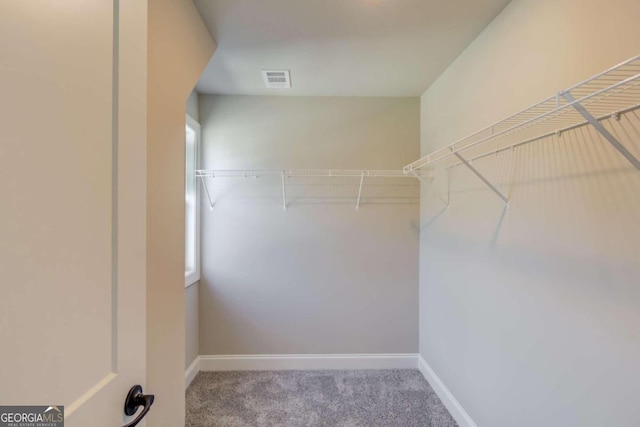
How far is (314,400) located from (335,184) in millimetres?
1723

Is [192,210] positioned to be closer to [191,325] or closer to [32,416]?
[191,325]

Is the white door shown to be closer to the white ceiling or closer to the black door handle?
the black door handle

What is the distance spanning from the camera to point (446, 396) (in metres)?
2.07

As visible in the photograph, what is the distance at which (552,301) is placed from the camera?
1.22 metres

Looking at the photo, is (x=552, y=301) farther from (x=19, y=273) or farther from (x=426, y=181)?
(x=19, y=273)

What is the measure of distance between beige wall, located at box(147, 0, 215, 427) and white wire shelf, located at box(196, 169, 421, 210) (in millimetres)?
1128

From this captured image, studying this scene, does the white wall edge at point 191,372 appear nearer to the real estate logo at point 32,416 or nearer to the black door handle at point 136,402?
the black door handle at point 136,402

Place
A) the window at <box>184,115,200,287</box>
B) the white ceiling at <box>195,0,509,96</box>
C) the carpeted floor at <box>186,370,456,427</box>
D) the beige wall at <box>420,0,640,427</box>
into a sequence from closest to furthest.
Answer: the beige wall at <box>420,0,640,427</box> < the white ceiling at <box>195,0,509,96</box> < the carpeted floor at <box>186,370,456,427</box> < the window at <box>184,115,200,287</box>

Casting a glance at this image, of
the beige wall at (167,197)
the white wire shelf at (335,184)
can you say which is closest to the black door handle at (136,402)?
the beige wall at (167,197)

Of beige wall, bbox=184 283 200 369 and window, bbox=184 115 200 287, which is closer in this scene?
beige wall, bbox=184 283 200 369

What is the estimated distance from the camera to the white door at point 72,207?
1.55 feet

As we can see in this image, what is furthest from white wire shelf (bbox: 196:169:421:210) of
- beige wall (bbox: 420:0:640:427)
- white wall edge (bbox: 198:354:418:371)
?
white wall edge (bbox: 198:354:418:371)

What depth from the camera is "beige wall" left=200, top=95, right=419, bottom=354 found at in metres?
2.58

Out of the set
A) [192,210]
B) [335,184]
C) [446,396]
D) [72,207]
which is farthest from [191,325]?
[72,207]
